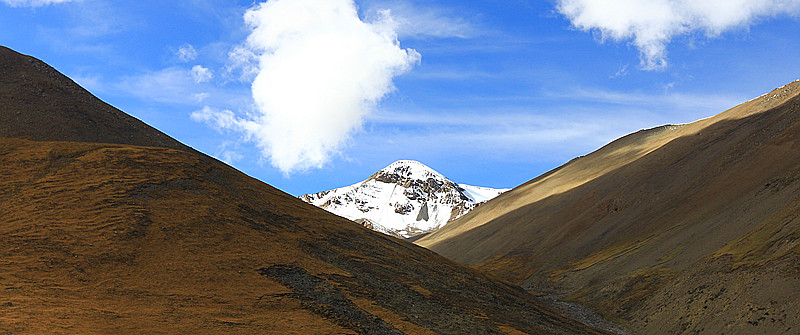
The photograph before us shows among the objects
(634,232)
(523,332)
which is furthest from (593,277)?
(523,332)

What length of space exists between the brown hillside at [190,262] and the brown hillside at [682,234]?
880 cm

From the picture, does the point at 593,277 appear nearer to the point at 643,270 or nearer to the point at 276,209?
the point at 643,270

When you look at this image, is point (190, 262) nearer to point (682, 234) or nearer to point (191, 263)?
point (191, 263)

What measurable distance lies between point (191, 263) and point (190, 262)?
12 cm

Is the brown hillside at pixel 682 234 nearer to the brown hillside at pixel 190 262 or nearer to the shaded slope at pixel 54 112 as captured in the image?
the brown hillside at pixel 190 262

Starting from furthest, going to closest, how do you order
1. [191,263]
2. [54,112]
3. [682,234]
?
[682,234] → [54,112] → [191,263]

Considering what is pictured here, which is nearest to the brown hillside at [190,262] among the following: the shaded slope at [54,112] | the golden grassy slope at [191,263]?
the golden grassy slope at [191,263]

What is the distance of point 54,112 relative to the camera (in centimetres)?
4897

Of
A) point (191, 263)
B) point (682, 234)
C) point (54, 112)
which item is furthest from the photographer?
point (682, 234)

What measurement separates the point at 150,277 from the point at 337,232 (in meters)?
17.3

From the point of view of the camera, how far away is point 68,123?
48.1 m

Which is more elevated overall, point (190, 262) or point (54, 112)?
point (54, 112)

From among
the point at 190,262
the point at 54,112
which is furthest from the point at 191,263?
the point at 54,112

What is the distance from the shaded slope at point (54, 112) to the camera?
46.0 metres
